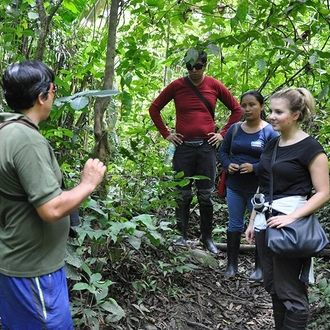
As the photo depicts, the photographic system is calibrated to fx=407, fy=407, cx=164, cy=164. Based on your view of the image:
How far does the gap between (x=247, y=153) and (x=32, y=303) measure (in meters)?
2.69

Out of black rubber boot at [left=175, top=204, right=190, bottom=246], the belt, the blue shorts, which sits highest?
the belt

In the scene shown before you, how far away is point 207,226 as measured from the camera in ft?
15.2

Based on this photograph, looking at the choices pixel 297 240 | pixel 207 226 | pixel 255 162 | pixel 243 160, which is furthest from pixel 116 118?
pixel 297 240

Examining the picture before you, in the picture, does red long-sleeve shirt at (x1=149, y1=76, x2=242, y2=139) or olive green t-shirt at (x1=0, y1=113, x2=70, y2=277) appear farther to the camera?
red long-sleeve shirt at (x1=149, y1=76, x2=242, y2=139)

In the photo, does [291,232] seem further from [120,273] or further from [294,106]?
[120,273]

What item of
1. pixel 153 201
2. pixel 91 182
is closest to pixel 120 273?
pixel 153 201

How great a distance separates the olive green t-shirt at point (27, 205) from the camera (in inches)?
61.4

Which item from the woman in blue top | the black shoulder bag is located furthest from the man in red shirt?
the black shoulder bag

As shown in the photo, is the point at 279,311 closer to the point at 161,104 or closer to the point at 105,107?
the point at 105,107

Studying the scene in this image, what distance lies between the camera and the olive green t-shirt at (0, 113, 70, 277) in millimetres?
1561

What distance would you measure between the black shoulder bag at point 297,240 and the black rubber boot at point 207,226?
210 centimetres

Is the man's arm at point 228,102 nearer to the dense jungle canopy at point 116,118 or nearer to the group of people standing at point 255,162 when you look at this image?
the group of people standing at point 255,162

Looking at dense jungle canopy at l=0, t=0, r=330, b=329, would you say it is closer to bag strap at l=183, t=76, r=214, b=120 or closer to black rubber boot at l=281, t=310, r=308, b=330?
bag strap at l=183, t=76, r=214, b=120

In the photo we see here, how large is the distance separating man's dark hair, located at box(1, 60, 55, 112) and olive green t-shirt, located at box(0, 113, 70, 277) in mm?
83
